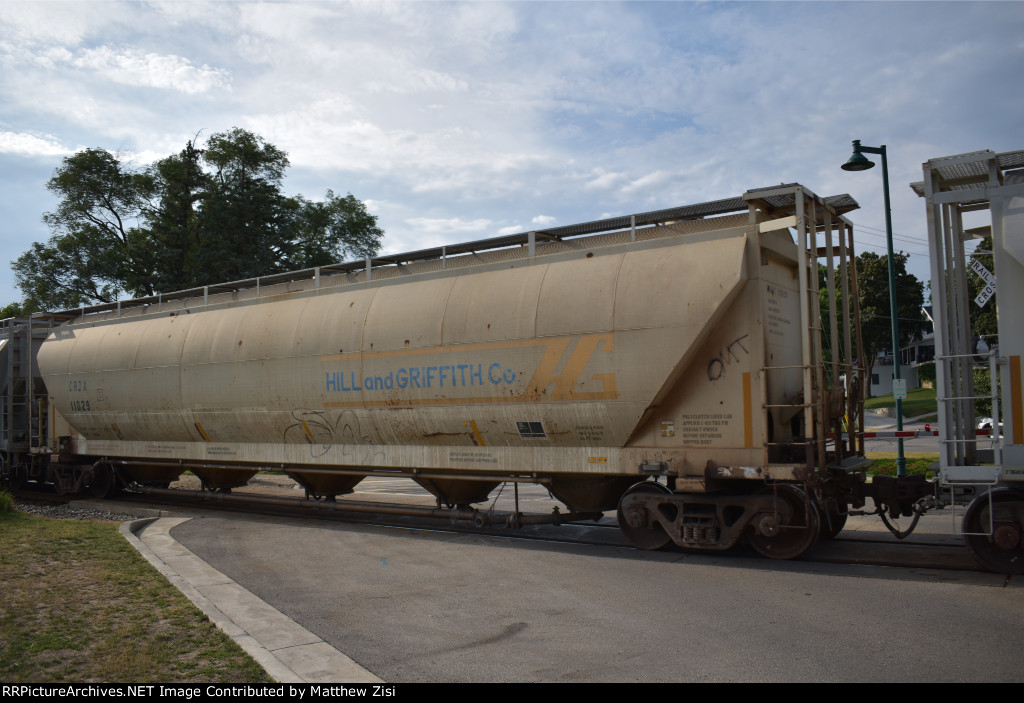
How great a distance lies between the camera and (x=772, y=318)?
341 inches

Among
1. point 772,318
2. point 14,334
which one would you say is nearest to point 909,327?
point 772,318

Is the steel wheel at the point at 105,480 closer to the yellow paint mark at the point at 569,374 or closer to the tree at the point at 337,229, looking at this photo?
the yellow paint mark at the point at 569,374

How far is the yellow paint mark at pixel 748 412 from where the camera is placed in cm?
825

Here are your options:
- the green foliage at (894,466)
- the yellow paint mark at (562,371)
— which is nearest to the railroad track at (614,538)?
the yellow paint mark at (562,371)

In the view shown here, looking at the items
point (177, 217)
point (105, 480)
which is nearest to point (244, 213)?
point (177, 217)

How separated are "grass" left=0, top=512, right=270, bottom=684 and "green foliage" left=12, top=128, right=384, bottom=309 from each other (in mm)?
24762

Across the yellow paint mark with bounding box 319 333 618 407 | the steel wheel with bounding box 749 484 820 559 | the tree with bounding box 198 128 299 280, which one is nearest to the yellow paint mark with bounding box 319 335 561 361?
the yellow paint mark with bounding box 319 333 618 407

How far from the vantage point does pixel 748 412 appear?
27.2 ft

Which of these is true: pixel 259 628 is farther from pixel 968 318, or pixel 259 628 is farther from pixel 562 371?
pixel 968 318

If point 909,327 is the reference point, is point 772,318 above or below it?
below

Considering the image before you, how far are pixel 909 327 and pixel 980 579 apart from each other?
1647 inches

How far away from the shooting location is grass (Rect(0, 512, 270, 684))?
4906mm

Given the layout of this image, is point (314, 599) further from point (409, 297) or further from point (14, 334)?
point (14, 334)

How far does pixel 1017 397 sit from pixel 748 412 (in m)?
2.57
